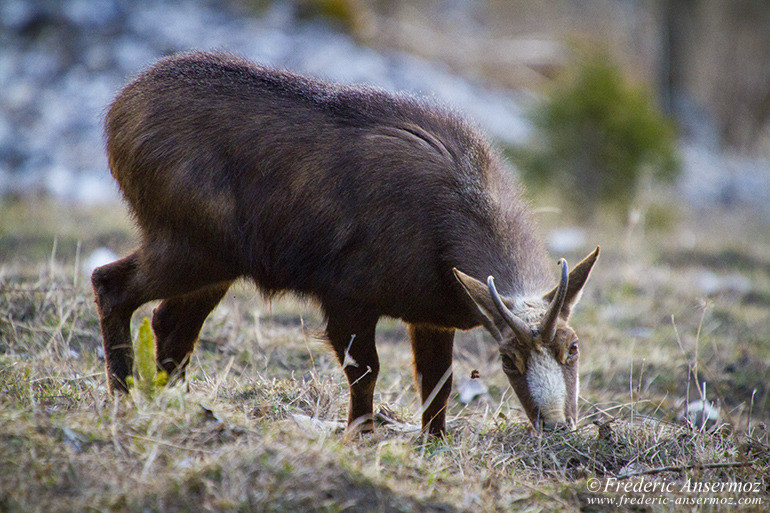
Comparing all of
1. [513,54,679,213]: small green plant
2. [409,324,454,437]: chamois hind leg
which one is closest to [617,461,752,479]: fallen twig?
[409,324,454,437]: chamois hind leg

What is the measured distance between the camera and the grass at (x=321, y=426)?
2943mm

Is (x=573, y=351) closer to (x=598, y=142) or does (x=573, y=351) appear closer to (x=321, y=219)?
(x=321, y=219)

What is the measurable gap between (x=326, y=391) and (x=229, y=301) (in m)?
2.16

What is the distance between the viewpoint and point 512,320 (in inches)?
149

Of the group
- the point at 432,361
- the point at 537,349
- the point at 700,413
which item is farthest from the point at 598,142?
the point at 537,349

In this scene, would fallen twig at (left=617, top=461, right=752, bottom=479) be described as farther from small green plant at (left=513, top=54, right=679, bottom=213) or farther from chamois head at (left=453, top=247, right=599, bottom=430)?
small green plant at (left=513, top=54, right=679, bottom=213)

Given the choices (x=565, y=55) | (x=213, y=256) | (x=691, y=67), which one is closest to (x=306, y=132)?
(x=213, y=256)

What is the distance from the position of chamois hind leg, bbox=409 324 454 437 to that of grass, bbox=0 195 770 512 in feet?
0.68

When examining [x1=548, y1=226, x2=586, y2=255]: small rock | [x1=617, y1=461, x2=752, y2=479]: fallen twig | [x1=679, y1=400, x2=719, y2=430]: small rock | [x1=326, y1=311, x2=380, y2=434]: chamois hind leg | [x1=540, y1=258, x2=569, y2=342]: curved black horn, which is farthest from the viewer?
[x1=548, y1=226, x2=586, y2=255]: small rock

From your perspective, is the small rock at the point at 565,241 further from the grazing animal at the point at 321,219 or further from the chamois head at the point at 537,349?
the chamois head at the point at 537,349

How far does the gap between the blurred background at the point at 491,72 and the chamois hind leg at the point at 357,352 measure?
5.19ft

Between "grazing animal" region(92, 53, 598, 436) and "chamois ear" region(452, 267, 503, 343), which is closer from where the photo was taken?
"chamois ear" region(452, 267, 503, 343)

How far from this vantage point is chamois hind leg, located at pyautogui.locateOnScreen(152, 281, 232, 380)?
183 inches

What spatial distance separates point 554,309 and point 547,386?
46cm
